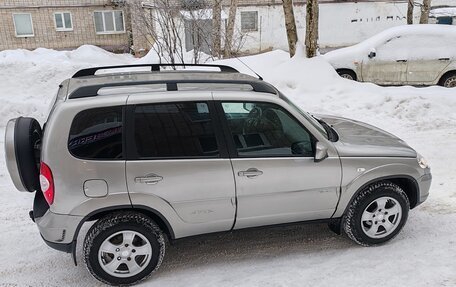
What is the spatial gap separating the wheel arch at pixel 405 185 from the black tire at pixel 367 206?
0.04 m

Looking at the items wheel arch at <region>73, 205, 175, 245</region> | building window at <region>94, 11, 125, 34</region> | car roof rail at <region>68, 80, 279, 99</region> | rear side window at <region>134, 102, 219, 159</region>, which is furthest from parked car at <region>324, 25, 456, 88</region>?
building window at <region>94, 11, 125, 34</region>

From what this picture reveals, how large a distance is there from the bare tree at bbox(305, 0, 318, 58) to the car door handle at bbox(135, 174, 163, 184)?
758cm

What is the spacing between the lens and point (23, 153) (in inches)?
130

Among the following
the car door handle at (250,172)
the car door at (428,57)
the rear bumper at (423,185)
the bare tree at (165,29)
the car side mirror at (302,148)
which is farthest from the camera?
the bare tree at (165,29)

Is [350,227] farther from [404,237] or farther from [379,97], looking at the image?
[379,97]

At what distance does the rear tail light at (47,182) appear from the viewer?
10.3 feet

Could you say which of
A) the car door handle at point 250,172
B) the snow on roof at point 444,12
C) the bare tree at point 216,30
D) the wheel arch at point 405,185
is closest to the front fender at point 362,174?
the wheel arch at point 405,185

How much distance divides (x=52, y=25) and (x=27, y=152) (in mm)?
22047

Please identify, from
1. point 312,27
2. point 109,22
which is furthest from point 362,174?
point 109,22

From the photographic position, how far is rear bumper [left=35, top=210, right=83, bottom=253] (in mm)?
3240

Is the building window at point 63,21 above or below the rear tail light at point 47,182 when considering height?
above

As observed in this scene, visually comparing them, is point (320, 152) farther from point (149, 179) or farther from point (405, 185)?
point (149, 179)

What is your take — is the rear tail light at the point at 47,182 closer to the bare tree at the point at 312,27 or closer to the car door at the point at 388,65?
the bare tree at the point at 312,27

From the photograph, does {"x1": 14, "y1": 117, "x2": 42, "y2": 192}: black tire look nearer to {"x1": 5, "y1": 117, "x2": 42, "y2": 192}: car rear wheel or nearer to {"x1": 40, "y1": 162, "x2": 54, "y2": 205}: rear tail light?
{"x1": 5, "y1": 117, "x2": 42, "y2": 192}: car rear wheel
